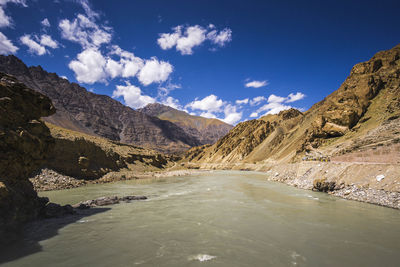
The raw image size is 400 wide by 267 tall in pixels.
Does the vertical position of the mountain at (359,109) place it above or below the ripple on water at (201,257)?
above

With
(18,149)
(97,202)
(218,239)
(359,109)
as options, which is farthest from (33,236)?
(359,109)

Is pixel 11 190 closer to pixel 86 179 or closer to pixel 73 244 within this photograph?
pixel 73 244

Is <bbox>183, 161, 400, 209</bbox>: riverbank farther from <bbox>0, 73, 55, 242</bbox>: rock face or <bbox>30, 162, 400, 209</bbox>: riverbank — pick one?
<bbox>0, 73, 55, 242</bbox>: rock face

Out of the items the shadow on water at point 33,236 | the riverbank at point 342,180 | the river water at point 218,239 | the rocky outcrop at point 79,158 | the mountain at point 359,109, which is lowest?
the river water at point 218,239

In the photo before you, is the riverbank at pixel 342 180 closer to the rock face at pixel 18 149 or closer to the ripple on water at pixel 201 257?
the ripple on water at pixel 201 257

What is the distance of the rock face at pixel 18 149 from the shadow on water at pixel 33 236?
50 cm

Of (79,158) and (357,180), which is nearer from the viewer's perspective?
(357,180)

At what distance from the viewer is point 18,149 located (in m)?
→ 10.9

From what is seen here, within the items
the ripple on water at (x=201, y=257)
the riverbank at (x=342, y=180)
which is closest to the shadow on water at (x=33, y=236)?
the ripple on water at (x=201, y=257)

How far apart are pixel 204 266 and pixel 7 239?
8225mm

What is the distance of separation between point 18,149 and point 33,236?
504 cm

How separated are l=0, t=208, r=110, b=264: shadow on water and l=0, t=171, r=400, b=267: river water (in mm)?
37

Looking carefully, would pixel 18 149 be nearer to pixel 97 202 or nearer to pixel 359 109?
pixel 97 202

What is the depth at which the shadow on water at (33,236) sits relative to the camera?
23.4ft
